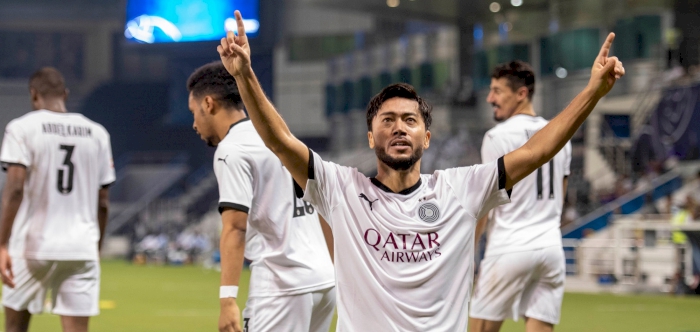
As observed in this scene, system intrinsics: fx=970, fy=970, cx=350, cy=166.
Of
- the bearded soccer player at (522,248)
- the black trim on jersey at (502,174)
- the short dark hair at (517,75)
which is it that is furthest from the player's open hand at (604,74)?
the short dark hair at (517,75)

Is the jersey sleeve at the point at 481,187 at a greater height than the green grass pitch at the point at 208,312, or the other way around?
the jersey sleeve at the point at 481,187

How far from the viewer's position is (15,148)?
5934 millimetres

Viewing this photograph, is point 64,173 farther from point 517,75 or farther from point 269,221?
point 517,75

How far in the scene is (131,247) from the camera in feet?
116

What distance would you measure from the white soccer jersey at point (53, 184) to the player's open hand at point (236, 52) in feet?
9.27

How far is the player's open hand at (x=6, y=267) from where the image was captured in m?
5.80

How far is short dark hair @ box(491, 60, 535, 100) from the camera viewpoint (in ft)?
20.3

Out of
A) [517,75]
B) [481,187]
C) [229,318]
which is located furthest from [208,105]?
[517,75]

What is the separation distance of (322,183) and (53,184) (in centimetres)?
298

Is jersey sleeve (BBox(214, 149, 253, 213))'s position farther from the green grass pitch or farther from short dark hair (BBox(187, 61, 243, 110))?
the green grass pitch

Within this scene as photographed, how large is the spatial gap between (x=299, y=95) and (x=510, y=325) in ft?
111

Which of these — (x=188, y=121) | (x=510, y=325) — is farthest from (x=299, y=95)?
(x=510, y=325)

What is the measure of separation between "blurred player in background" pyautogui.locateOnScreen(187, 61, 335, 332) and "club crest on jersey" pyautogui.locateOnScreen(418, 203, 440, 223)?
39.5 inches

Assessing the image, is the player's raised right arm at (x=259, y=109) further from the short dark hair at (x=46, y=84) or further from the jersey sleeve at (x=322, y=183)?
the short dark hair at (x=46, y=84)
